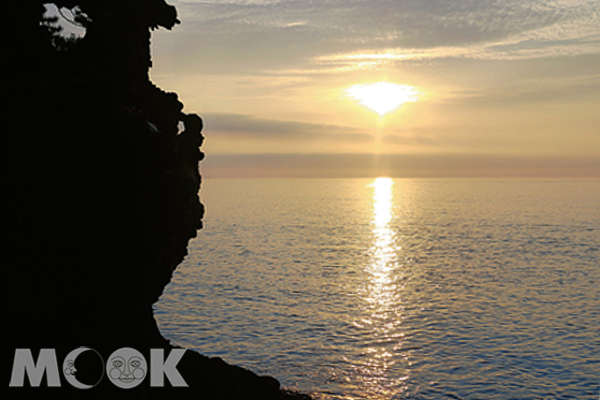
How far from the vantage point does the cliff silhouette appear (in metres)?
13.7

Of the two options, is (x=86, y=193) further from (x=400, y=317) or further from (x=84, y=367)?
(x=400, y=317)

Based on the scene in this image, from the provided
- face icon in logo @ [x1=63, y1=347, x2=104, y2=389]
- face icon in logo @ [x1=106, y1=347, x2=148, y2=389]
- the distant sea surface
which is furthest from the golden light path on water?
face icon in logo @ [x1=63, y1=347, x2=104, y2=389]

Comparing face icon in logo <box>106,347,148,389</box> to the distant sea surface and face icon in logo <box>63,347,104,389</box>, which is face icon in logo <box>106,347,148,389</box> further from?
the distant sea surface

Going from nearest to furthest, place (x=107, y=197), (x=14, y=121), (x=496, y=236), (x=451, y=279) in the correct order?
(x=14, y=121)
(x=107, y=197)
(x=451, y=279)
(x=496, y=236)

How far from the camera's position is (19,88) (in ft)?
47.1

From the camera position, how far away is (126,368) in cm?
1562

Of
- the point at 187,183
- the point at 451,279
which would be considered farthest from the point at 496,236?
the point at 187,183

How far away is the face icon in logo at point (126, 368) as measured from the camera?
15.0 meters

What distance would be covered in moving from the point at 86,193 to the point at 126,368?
580 cm

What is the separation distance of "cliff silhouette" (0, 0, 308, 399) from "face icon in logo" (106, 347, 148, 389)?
249 mm

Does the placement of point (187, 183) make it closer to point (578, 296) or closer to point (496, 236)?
point (578, 296)

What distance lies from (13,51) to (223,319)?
81.9 ft

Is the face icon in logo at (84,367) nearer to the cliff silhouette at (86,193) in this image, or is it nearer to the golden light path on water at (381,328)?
the cliff silhouette at (86,193)

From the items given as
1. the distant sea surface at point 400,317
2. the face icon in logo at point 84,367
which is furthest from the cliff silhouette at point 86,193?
the distant sea surface at point 400,317
